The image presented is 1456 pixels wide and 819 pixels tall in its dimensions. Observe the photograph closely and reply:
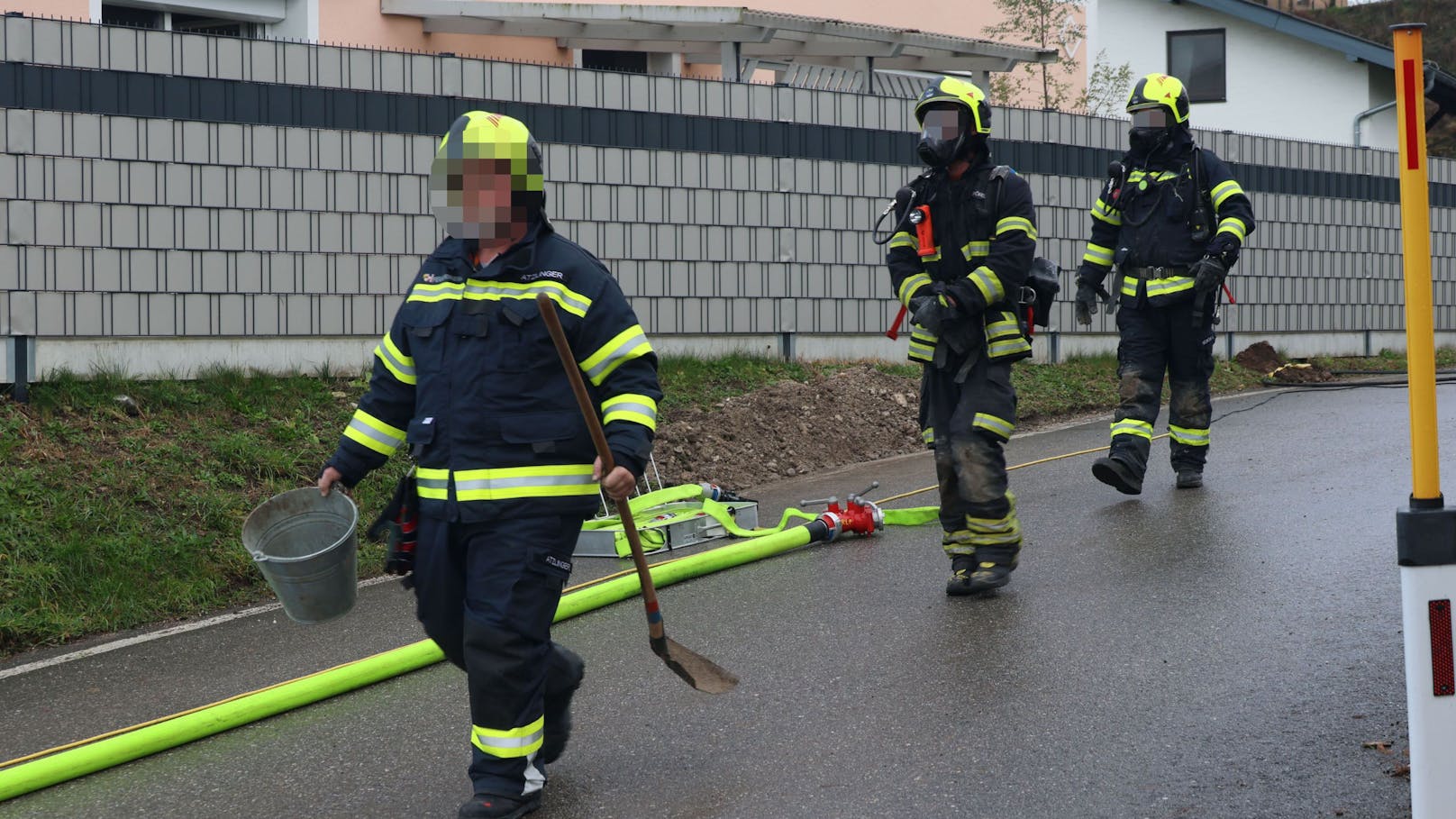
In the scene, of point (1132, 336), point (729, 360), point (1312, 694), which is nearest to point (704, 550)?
point (1132, 336)

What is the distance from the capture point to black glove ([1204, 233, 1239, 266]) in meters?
8.32

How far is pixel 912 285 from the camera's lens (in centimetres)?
648

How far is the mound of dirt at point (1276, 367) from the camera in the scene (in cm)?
1500

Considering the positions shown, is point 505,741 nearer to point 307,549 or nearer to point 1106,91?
point 307,549

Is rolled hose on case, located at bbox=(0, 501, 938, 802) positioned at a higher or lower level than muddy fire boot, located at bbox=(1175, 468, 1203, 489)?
lower

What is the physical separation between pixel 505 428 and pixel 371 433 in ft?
1.60

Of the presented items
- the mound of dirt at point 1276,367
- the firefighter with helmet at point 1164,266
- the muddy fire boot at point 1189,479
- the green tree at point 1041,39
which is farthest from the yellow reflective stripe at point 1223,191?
the green tree at point 1041,39

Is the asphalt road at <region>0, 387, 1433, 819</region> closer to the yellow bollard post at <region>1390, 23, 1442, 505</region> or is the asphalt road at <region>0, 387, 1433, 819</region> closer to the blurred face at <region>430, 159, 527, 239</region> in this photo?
the yellow bollard post at <region>1390, 23, 1442, 505</region>

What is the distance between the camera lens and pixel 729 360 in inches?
468

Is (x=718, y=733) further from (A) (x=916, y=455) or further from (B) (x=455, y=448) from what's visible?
(A) (x=916, y=455)

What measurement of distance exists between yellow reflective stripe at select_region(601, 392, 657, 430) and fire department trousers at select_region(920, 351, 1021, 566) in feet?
8.05

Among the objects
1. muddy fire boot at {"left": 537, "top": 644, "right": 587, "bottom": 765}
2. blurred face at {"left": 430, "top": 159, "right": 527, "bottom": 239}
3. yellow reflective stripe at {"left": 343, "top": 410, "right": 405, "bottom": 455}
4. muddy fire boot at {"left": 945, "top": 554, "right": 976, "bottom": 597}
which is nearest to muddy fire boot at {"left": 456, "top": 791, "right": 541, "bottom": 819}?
muddy fire boot at {"left": 537, "top": 644, "right": 587, "bottom": 765}

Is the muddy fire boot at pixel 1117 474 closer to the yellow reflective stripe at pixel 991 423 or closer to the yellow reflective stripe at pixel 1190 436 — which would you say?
the yellow reflective stripe at pixel 1190 436

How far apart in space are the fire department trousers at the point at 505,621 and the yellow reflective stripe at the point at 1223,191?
553cm
